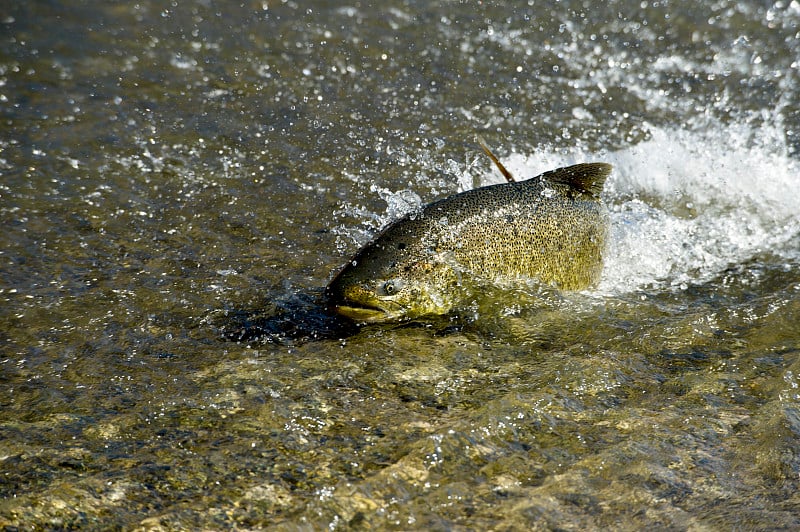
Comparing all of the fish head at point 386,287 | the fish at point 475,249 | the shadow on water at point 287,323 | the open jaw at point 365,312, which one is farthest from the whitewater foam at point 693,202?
the shadow on water at point 287,323

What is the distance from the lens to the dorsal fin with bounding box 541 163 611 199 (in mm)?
4520

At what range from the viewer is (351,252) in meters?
5.09

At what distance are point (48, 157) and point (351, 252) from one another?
2.72 metres

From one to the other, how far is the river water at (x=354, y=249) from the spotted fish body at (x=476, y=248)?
171 millimetres

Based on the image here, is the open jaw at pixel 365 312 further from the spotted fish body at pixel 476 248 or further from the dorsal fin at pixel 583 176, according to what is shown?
the dorsal fin at pixel 583 176

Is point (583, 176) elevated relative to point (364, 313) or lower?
elevated

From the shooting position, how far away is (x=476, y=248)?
4156 mm

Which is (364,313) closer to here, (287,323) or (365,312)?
(365,312)

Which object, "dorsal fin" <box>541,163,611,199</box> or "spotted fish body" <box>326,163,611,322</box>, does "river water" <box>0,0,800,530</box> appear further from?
"dorsal fin" <box>541,163,611,199</box>

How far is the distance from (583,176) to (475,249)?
89cm

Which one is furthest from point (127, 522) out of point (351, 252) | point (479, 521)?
point (351, 252)

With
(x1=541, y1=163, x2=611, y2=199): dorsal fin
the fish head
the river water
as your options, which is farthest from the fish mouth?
(x1=541, y1=163, x2=611, y2=199): dorsal fin

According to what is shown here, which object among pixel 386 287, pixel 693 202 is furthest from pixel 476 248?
pixel 693 202

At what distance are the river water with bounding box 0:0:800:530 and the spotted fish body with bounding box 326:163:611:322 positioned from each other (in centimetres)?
17
